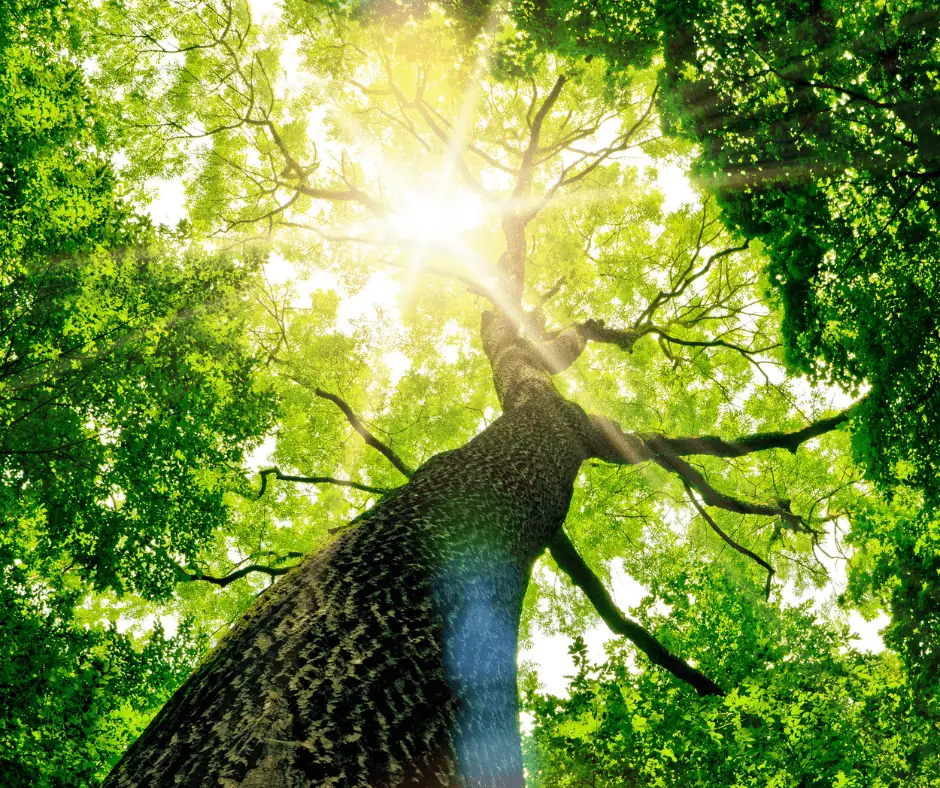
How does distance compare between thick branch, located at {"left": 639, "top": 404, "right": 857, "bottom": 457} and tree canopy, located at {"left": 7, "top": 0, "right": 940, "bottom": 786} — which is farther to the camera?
thick branch, located at {"left": 639, "top": 404, "right": 857, "bottom": 457}

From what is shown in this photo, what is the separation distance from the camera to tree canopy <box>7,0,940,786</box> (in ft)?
14.9

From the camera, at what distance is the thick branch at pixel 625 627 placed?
220 inches

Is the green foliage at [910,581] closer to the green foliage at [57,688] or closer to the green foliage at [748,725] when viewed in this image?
the green foliage at [748,725]

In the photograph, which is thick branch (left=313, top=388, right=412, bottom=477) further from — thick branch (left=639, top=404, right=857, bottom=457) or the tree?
thick branch (left=639, top=404, right=857, bottom=457)

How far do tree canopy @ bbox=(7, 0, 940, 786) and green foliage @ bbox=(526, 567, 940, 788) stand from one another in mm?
44

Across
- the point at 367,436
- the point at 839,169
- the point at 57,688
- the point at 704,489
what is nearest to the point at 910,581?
the point at 704,489

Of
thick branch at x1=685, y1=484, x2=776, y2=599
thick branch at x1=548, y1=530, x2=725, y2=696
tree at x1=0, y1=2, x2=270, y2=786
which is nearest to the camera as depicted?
tree at x1=0, y1=2, x2=270, y2=786

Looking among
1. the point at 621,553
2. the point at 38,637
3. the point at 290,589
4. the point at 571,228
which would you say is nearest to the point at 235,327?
the point at 38,637

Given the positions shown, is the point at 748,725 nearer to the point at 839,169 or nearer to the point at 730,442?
the point at 730,442

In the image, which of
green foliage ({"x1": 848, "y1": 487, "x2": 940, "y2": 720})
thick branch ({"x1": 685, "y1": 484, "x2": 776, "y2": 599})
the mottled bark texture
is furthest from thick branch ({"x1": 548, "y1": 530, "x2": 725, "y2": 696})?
green foliage ({"x1": 848, "y1": 487, "x2": 940, "y2": 720})

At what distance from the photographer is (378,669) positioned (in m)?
2.00

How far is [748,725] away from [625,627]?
1935 mm

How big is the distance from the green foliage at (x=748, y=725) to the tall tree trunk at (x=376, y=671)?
274 cm

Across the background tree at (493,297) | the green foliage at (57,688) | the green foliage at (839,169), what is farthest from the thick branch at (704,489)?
the green foliage at (57,688)
